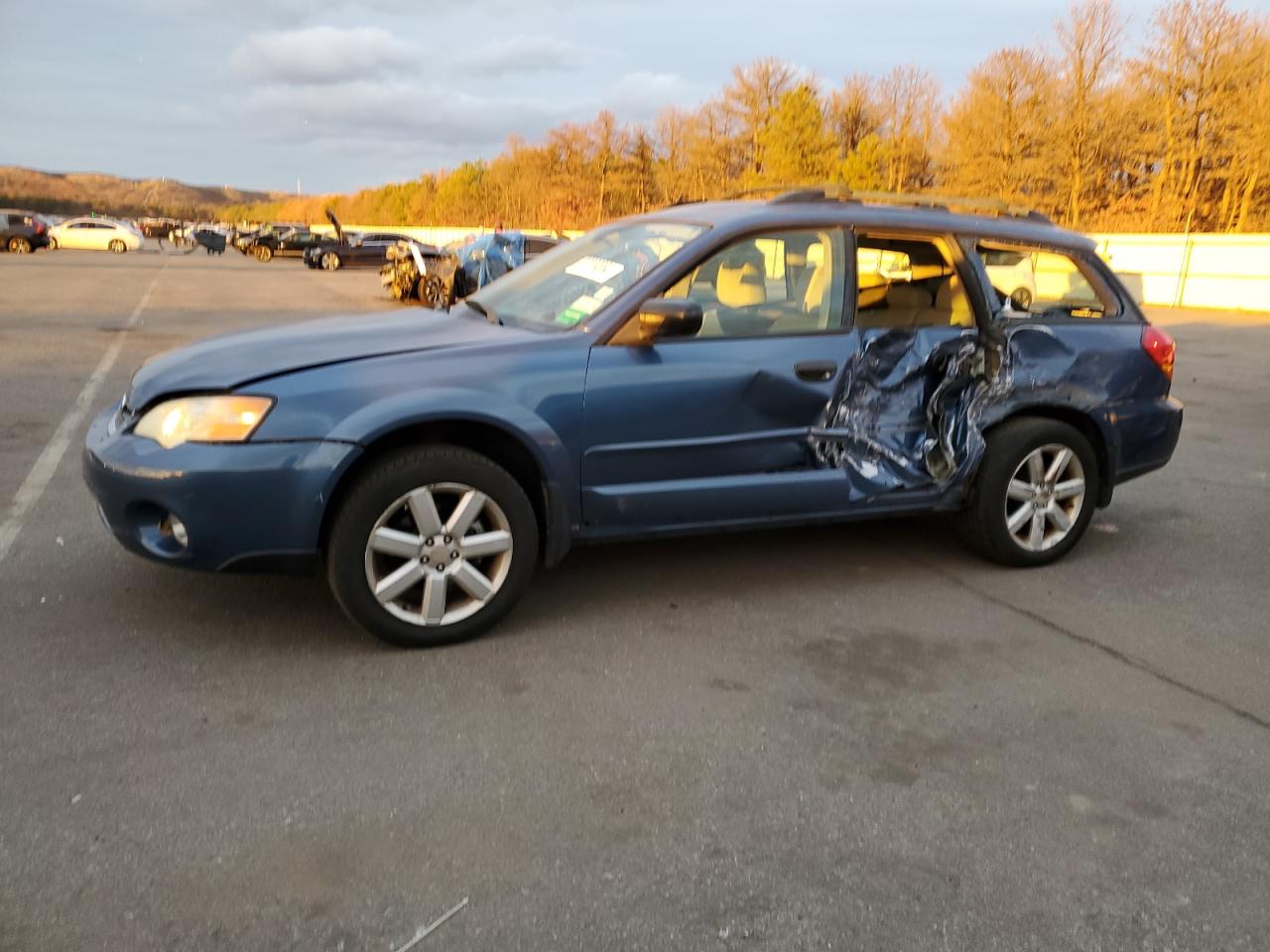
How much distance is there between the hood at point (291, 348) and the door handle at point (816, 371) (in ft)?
3.59

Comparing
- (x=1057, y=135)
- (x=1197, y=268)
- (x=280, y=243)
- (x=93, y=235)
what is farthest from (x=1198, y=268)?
(x=93, y=235)

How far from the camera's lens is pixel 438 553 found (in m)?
3.70

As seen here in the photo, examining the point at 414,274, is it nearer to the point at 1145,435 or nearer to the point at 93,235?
the point at 1145,435

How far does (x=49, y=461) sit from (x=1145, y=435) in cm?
620

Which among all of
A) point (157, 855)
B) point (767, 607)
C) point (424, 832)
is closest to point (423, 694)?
point (424, 832)

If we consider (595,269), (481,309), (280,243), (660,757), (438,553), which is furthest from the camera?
(280,243)

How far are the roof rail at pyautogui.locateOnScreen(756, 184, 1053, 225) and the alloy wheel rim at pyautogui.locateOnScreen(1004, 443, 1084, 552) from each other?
1.21 meters

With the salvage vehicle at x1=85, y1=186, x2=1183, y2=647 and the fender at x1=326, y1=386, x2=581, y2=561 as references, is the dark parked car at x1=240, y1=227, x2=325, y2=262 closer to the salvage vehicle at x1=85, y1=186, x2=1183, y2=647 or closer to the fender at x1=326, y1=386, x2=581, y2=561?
the salvage vehicle at x1=85, y1=186, x2=1183, y2=647

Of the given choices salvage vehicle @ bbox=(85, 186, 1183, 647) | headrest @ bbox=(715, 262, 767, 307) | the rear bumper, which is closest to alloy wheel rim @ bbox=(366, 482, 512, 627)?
salvage vehicle @ bbox=(85, 186, 1183, 647)

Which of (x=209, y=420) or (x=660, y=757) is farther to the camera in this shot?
(x=209, y=420)

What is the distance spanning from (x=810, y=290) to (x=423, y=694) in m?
2.27

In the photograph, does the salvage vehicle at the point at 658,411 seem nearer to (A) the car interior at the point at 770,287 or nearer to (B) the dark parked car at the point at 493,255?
(A) the car interior at the point at 770,287

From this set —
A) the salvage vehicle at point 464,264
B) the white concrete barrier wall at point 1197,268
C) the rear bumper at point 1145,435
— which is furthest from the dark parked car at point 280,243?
the rear bumper at point 1145,435

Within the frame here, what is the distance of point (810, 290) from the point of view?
4.36 metres
